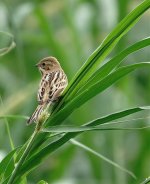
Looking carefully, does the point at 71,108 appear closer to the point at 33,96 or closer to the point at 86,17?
the point at 33,96

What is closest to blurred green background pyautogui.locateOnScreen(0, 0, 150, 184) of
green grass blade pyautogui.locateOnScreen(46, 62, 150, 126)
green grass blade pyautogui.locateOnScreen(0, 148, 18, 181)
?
green grass blade pyautogui.locateOnScreen(0, 148, 18, 181)

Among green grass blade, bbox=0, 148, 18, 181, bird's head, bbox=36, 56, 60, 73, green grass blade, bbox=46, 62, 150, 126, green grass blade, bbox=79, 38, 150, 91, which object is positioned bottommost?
green grass blade, bbox=0, 148, 18, 181

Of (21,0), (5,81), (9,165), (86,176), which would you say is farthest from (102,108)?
(9,165)

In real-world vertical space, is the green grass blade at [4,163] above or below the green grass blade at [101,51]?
Result: below

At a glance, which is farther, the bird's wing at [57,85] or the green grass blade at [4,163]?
the bird's wing at [57,85]

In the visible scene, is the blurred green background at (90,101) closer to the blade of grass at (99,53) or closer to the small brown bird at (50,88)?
the small brown bird at (50,88)

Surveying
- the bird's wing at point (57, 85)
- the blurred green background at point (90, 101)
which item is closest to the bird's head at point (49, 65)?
the bird's wing at point (57, 85)

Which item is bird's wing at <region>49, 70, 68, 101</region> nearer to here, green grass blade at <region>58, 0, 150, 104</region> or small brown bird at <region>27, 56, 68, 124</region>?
small brown bird at <region>27, 56, 68, 124</region>
